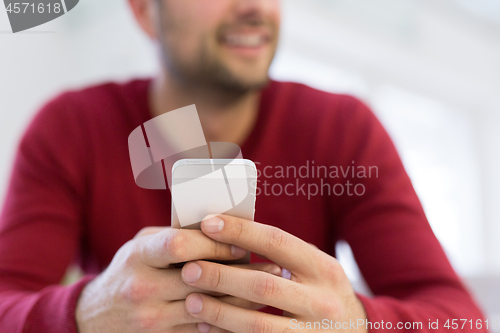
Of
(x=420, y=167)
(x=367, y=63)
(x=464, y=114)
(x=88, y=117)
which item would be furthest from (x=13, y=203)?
(x=464, y=114)

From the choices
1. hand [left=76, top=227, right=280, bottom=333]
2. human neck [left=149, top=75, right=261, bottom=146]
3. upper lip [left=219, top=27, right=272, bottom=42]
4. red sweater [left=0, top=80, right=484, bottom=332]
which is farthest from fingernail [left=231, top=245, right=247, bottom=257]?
upper lip [left=219, top=27, right=272, bottom=42]

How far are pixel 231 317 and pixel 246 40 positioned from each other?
0.44m

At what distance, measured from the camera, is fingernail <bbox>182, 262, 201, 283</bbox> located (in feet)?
0.95

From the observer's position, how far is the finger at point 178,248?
11.1 inches

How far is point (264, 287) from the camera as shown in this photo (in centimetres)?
30

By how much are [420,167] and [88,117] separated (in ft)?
6.74

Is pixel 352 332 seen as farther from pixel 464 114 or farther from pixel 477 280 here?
pixel 464 114

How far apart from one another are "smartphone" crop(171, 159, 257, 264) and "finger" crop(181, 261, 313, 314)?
0.13 feet

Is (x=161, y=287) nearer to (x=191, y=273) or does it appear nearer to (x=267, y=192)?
(x=191, y=273)

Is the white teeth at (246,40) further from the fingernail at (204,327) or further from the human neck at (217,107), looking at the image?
the fingernail at (204,327)

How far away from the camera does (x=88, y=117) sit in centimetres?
58

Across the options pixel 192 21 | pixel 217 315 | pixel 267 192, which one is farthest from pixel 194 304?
pixel 192 21

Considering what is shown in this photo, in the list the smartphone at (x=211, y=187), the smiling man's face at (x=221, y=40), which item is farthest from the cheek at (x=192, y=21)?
the smartphone at (x=211, y=187)

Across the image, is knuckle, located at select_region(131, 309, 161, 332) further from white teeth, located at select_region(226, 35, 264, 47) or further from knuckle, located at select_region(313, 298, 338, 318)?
white teeth, located at select_region(226, 35, 264, 47)
